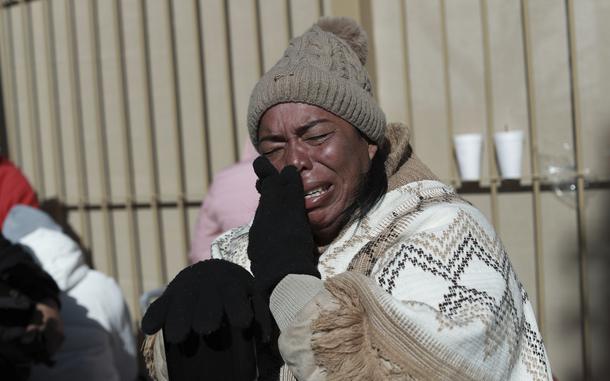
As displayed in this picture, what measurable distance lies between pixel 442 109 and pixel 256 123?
72.1 inches

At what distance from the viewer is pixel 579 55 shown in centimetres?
311

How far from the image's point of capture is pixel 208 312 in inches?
54.7

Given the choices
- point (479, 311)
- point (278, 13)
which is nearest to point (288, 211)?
point (479, 311)

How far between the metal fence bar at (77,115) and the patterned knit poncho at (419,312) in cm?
329

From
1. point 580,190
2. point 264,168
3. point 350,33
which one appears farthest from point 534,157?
point 264,168

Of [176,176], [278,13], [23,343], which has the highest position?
[278,13]

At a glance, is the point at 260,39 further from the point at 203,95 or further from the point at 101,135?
the point at 101,135

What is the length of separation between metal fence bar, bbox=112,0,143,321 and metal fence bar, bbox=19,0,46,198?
2.40 ft

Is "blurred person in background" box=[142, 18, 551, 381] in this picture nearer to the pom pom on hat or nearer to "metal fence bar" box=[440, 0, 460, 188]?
the pom pom on hat

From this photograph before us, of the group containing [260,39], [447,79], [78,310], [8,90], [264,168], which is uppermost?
[260,39]

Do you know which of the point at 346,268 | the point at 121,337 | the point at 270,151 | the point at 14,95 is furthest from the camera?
the point at 14,95

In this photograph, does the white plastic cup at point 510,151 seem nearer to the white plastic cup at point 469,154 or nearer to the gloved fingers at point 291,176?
the white plastic cup at point 469,154

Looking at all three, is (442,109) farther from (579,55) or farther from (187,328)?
(187,328)

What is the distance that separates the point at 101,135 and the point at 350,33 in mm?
2647
